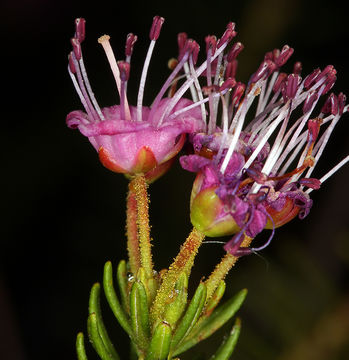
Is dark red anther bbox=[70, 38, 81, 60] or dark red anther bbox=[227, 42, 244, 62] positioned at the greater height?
dark red anther bbox=[70, 38, 81, 60]

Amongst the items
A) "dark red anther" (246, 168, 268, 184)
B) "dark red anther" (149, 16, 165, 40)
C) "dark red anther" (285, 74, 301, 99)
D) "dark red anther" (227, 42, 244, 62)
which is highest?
"dark red anther" (149, 16, 165, 40)

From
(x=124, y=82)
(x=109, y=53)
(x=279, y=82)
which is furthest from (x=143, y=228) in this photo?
(x=279, y=82)

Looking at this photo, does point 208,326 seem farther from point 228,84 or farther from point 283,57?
point 283,57

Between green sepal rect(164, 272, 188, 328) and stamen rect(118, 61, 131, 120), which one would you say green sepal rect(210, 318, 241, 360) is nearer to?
green sepal rect(164, 272, 188, 328)

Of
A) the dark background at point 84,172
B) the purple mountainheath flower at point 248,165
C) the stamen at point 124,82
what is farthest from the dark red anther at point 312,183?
the dark background at point 84,172

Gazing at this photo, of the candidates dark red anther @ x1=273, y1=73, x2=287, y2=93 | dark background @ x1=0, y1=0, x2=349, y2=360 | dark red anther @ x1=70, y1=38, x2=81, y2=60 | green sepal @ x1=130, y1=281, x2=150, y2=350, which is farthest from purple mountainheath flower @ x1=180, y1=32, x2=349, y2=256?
dark background @ x1=0, y1=0, x2=349, y2=360

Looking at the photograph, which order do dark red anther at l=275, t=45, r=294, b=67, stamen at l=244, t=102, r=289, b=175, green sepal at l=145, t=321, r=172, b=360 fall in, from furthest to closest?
dark red anther at l=275, t=45, r=294, b=67, stamen at l=244, t=102, r=289, b=175, green sepal at l=145, t=321, r=172, b=360

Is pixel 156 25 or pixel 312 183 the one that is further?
pixel 156 25
